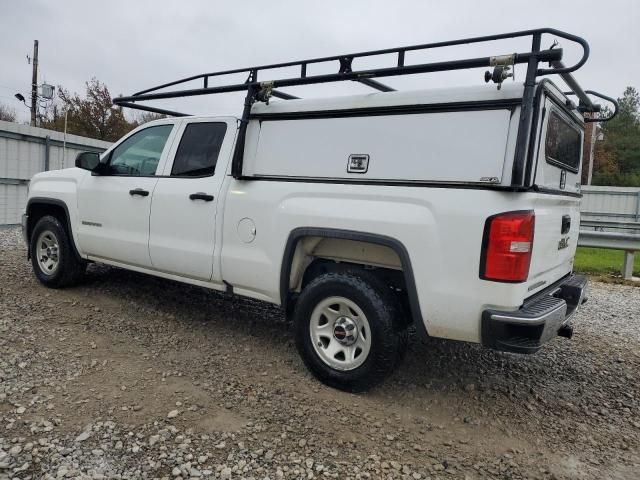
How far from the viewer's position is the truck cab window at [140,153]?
15.5ft

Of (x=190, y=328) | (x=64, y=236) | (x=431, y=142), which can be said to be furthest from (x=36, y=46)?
(x=431, y=142)

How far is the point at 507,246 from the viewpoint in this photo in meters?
2.81

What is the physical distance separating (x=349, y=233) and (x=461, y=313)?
882mm

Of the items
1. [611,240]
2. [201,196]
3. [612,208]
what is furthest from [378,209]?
[612,208]

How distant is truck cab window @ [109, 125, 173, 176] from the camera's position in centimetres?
472

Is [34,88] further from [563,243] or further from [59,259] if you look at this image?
[563,243]

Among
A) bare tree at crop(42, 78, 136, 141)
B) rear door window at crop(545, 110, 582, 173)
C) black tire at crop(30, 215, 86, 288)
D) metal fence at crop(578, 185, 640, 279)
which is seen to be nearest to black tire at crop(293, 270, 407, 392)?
rear door window at crop(545, 110, 582, 173)

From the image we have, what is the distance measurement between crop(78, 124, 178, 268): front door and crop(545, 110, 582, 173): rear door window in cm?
326

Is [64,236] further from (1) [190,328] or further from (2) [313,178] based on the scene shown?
(2) [313,178]

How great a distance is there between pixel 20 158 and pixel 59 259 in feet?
26.4

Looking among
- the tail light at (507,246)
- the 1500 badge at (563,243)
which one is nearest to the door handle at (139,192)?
the tail light at (507,246)

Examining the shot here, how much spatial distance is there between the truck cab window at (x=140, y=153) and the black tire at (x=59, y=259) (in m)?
1.02

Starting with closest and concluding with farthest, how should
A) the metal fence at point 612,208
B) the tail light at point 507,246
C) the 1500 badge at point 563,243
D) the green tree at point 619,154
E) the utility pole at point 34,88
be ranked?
the tail light at point 507,246
the 1500 badge at point 563,243
the metal fence at point 612,208
the utility pole at point 34,88
the green tree at point 619,154

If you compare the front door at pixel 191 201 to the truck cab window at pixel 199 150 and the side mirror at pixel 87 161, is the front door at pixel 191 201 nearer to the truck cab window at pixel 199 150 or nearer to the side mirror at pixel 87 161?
the truck cab window at pixel 199 150
